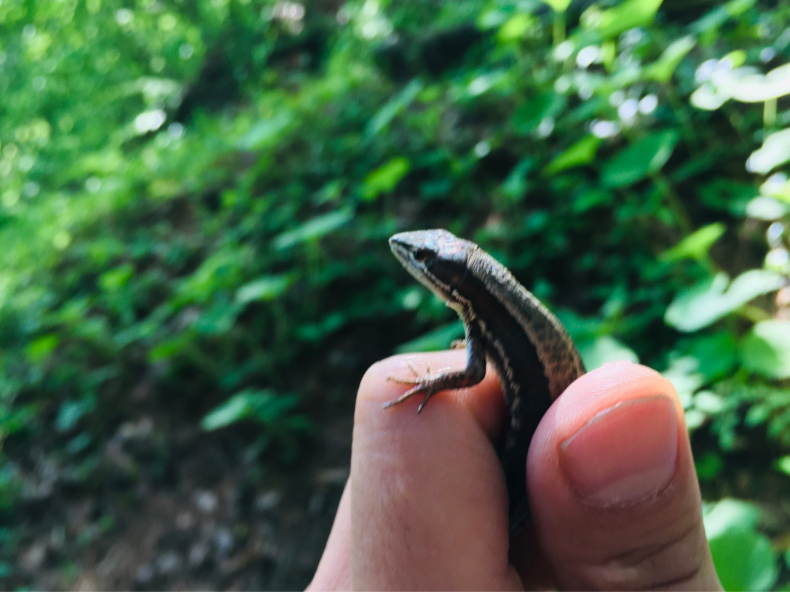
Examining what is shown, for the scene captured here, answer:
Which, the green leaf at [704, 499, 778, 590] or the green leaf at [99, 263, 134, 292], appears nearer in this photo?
the green leaf at [704, 499, 778, 590]

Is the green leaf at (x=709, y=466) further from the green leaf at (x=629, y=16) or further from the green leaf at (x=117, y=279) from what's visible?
the green leaf at (x=117, y=279)

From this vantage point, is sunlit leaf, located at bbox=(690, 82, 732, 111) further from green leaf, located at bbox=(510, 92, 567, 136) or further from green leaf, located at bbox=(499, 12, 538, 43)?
green leaf, located at bbox=(499, 12, 538, 43)

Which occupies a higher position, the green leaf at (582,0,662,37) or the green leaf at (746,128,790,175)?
the green leaf at (582,0,662,37)

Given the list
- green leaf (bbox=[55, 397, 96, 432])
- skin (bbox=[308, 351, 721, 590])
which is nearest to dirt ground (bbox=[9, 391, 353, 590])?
green leaf (bbox=[55, 397, 96, 432])

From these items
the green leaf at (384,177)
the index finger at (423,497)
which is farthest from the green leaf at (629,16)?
the index finger at (423,497)

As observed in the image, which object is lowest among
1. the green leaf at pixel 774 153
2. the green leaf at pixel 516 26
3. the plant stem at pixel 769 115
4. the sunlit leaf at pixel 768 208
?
the sunlit leaf at pixel 768 208

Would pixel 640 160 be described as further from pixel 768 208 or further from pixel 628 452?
pixel 628 452

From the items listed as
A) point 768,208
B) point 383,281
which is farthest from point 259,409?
point 768,208

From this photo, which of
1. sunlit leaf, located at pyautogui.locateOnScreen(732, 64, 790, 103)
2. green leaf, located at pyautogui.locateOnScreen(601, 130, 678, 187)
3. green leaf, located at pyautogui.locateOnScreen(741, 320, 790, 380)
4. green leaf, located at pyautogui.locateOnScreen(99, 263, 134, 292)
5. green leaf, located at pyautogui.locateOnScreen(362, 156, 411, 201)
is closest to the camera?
green leaf, located at pyautogui.locateOnScreen(741, 320, 790, 380)
